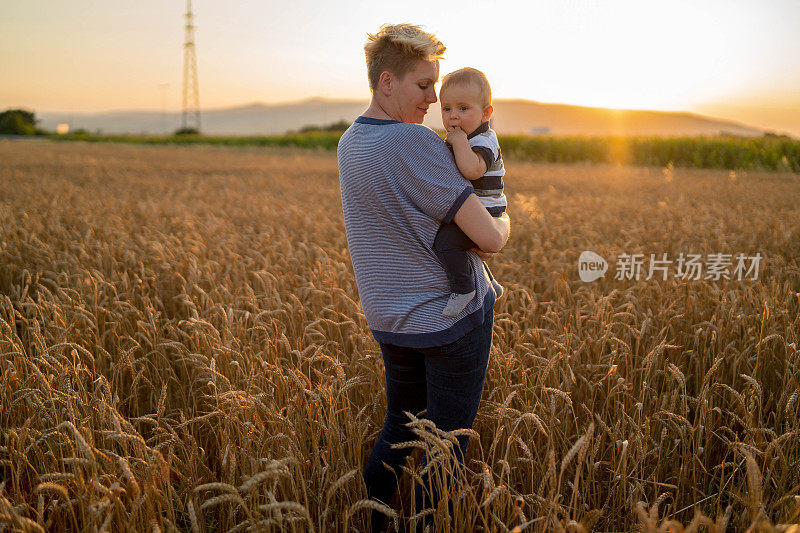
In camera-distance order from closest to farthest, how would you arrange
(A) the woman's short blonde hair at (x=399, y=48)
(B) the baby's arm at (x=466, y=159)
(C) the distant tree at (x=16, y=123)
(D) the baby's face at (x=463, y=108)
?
(A) the woman's short blonde hair at (x=399, y=48) < (B) the baby's arm at (x=466, y=159) < (D) the baby's face at (x=463, y=108) < (C) the distant tree at (x=16, y=123)

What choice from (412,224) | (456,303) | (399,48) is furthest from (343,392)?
(399,48)

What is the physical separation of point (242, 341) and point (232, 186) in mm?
10714

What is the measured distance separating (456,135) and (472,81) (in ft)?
0.73

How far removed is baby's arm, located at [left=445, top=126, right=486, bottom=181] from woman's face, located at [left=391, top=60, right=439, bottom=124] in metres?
0.16

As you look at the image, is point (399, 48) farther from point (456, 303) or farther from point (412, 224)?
point (456, 303)

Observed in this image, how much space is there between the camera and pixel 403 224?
1.82 meters

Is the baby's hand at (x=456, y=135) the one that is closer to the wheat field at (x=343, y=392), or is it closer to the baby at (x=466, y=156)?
the baby at (x=466, y=156)

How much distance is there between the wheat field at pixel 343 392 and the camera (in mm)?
2016

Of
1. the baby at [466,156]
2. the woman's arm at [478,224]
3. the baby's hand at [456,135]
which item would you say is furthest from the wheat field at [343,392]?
the baby's hand at [456,135]

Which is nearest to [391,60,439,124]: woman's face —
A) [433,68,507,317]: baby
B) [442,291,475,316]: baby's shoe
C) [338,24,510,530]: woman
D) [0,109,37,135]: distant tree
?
[338,24,510,530]: woman

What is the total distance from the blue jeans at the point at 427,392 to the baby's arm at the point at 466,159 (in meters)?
0.54

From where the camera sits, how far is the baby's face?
6.22ft

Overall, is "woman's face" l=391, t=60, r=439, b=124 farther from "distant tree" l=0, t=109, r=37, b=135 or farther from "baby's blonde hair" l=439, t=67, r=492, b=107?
"distant tree" l=0, t=109, r=37, b=135

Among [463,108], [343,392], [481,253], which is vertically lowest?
[343,392]
